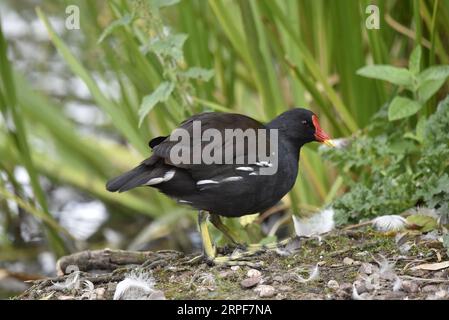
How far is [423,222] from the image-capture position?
2.89 metres

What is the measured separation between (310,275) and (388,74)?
99 centimetres

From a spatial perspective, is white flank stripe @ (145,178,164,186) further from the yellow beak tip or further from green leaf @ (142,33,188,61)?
the yellow beak tip

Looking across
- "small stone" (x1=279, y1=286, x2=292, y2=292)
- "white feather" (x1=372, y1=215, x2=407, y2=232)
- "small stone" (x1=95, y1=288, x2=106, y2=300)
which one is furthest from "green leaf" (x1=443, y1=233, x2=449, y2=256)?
"small stone" (x1=95, y1=288, x2=106, y2=300)

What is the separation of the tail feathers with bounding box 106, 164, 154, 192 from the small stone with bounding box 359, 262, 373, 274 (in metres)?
0.74

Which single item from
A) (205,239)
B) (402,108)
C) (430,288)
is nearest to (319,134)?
(402,108)

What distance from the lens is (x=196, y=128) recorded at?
269cm

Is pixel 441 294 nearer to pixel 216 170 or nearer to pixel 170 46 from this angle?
pixel 216 170

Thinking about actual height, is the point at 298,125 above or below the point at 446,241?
above

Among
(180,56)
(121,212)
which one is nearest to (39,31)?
(121,212)

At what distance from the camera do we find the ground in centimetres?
241
